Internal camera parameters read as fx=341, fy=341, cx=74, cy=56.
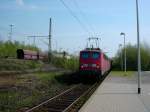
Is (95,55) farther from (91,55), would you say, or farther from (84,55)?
(84,55)

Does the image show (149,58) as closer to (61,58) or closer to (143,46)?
(143,46)

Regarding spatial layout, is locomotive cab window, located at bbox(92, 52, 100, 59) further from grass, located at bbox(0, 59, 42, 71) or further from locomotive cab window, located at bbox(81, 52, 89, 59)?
grass, located at bbox(0, 59, 42, 71)

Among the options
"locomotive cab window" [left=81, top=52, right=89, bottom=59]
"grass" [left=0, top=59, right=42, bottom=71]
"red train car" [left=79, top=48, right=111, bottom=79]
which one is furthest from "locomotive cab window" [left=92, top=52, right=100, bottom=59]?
"grass" [left=0, top=59, right=42, bottom=71]

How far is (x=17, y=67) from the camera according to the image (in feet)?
152

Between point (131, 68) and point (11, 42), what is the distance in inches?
1260

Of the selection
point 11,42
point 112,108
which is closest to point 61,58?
point 11,42

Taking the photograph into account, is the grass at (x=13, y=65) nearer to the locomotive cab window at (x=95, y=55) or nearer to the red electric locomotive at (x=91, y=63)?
the red electric locomotive at (x=91, y=63)

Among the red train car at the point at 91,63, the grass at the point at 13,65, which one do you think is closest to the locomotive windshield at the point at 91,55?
the red train car at the point at 91,63

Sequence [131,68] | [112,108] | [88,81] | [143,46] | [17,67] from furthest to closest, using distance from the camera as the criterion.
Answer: [143,46], [131,68], [17,67], [88,81], [112,108]

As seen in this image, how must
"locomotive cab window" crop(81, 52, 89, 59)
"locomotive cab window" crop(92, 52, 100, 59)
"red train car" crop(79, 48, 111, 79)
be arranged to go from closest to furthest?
"red train car" crop(79, 48, 111, 79), "locomotive cab window" crop(92, 52, 100, 59), "locomotive cab window" crop(81, 52, 89, 59)

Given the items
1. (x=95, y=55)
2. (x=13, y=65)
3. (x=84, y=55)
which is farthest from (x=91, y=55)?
(x=13, y=65)

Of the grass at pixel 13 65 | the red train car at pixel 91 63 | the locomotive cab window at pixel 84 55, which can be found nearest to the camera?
the red train car at pixel 91 63

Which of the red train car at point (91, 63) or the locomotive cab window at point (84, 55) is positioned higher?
the locomotive cab window at point (84, 55)

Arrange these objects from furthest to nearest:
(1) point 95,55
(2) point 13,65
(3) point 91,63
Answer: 1. (2) point 13,65
2. (1) point 95,55
3. (3) point 91,63
